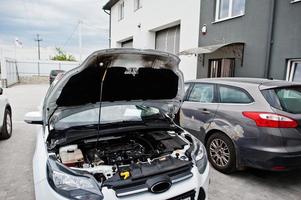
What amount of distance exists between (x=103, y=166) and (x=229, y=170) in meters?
2.33

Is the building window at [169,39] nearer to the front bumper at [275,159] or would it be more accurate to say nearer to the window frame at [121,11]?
the window frame at [121,11]

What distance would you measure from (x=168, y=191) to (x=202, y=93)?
277 cm

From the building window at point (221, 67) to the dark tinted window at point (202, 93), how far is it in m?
3.83

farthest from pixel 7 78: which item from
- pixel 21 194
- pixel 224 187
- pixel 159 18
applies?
pixel 224 187

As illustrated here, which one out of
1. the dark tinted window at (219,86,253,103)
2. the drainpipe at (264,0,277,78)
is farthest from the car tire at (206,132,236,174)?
the drainpipe at (264,0,277,78)

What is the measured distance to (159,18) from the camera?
1212cm

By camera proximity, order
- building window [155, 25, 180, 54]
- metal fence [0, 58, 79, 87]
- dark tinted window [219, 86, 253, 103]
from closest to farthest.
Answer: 1. dark tinted window [219, 86, 253, 103]
2. building window [155, 25, 180, 54]
3. metal fence [0, 58, 79, 87]

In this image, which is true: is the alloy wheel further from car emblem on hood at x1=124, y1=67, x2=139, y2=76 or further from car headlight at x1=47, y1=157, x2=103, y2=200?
car headlight at x1=47, y1=157, x2=103, y2=200

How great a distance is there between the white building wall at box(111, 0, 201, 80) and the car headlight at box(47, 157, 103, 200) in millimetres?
8368

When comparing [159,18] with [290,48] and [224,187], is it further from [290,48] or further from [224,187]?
[224,187]

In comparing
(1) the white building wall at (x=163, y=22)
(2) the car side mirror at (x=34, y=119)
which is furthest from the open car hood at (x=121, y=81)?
(1) the white building wall at (x=163, y=22)

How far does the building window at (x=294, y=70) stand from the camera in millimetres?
6176

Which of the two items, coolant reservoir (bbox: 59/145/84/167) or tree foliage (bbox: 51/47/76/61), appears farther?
tree foliage (bbox: 51/47/76/61)

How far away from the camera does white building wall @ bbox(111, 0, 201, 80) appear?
32.3 feet
